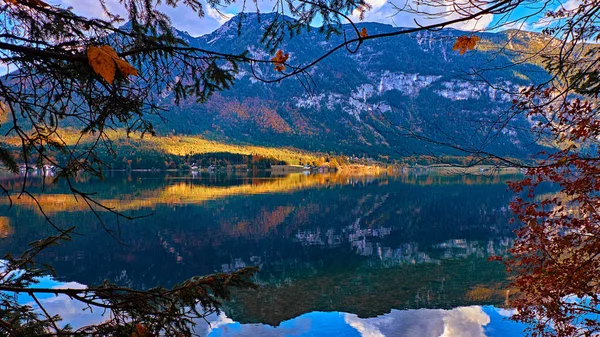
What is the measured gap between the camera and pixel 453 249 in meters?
26.2

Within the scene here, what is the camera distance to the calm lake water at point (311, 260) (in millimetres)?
15125

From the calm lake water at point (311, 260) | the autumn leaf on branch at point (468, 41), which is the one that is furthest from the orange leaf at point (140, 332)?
the calm lake water at point (311, 260)

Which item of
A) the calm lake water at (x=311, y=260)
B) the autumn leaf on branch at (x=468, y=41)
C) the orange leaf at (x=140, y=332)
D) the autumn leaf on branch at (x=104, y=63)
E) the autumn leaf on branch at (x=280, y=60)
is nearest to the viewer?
the autumn leaf on branch at (x=104, y=63)

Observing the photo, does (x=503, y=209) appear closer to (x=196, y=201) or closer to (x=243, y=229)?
(x=243, y=229)

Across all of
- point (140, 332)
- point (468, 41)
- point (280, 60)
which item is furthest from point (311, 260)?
point (468, 41)

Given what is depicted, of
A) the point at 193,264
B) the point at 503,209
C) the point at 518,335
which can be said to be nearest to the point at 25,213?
the point at 193,264

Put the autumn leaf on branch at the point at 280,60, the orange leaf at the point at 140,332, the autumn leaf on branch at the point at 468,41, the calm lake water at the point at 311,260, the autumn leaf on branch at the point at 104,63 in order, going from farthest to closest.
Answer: the calm lake water at the point at 311,260 → the orange leaf at the point at 140,332 → the autumn leaf on branch at the point at 280,60 → the autumn leaf on branch at the point at 468,41 → the autumn leaf on branch at the point at 104,63

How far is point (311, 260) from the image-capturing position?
23.7 meters

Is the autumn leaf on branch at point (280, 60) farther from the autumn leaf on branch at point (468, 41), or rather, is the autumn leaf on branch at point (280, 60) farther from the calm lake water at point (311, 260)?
the calm lake water at point (311, 260)

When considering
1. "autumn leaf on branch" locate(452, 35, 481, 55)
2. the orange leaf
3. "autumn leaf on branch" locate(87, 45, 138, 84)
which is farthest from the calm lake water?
"autumn leaf on branch" locate(452, 35, 481, 55)

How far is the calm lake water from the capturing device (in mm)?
15125

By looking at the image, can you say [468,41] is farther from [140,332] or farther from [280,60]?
[140,332]

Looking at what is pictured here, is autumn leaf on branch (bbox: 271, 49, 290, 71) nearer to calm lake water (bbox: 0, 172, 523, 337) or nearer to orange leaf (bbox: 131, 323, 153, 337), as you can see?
orange leaf (bbox: 131, 323, 153, 337)

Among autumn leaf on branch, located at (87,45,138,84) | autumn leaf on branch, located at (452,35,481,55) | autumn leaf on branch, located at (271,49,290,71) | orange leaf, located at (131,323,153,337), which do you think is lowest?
orange leaf, located at (131,323,153,337)
